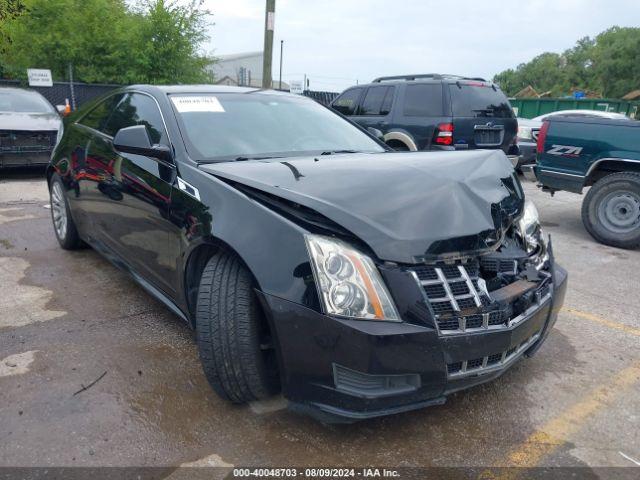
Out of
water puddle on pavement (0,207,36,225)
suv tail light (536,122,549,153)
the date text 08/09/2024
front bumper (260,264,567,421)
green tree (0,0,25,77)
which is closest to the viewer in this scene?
front bumper (260,264,567,421)

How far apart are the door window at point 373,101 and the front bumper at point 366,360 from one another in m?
7.11

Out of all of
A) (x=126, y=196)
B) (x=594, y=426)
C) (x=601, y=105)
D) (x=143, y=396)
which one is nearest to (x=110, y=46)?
(x=126, y=196)

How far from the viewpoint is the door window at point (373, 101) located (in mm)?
8844

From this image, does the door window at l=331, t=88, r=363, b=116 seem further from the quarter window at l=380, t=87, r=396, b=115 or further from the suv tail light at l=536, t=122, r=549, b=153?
the suv tail light at l=536, t=122, r=549, b=153

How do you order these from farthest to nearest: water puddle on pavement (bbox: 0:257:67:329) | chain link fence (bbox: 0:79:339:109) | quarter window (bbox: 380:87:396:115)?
chain link fence (bbox: 0:79:339:109), quarter window (bbox: 380:87:396:115), water puddle on pavement (bbox: 0:257:67:329)

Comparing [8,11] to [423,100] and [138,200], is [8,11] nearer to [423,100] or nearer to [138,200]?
[423,100]

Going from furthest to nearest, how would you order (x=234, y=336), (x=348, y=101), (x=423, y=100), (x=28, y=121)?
1. (x=348, y=101)
2. (x=28, y=121)
3. (x=423, y=100)
4. (x=234, y=336)

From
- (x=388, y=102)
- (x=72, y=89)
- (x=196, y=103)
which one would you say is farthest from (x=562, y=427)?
(x=72, y=89)

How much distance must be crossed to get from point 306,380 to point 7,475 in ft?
4.07

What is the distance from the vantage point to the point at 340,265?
6.98 feet

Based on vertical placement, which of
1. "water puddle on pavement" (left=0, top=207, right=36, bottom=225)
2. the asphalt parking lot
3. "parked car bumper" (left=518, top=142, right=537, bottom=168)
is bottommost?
"water puddle on pavement" (left=0, top=207, right=36, bottom=225)

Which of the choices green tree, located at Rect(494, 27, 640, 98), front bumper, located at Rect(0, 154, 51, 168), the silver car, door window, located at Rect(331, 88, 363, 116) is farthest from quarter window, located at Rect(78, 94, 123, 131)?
green tree, located at Rect(494, 27, 640, 98)

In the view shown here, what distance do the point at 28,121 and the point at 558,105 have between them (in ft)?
67.7

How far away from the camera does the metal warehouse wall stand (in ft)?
73.7
